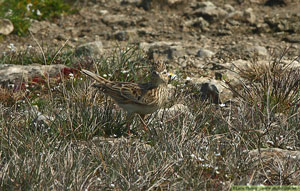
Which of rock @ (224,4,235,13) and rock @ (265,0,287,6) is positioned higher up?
rock @ (265,0,287,6)

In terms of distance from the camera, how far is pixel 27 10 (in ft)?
34.9

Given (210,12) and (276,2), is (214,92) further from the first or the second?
(276,2)

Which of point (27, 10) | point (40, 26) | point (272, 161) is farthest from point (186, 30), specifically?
point (272, 161)

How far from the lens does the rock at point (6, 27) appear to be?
32.3ft

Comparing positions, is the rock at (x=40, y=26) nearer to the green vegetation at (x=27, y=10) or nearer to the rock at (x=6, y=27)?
the green vegetation at (x=27, y=10)

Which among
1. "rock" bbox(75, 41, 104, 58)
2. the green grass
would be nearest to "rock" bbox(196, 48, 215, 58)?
"rock" bbox(75, 41, 104, 58)

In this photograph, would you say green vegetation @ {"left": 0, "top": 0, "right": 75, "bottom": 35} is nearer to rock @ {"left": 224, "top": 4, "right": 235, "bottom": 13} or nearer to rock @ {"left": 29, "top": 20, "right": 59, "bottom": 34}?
rock @ {"left": 29, "top": 20, "right": 59, "bottom": 34}

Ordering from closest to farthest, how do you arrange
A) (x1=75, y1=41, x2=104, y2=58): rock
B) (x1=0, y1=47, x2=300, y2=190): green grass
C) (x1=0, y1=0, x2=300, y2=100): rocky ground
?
1. (x1=0, y1=47, x2=300, y2=190): green grass
2. (x1=75, y1=41, x2=104, y2=58): rock
3. (x1=0, y1=0, x2=300, y2=100): rocky ground

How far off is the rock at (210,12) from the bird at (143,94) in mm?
4473

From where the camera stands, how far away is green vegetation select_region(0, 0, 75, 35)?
33.1ft

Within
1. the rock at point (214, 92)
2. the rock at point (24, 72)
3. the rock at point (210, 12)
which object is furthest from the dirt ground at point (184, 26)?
the rock at point (214, 92)

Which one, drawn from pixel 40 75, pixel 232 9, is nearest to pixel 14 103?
pixel 40 75

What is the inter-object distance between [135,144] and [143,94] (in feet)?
2.15

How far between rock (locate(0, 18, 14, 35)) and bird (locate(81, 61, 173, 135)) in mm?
4290
